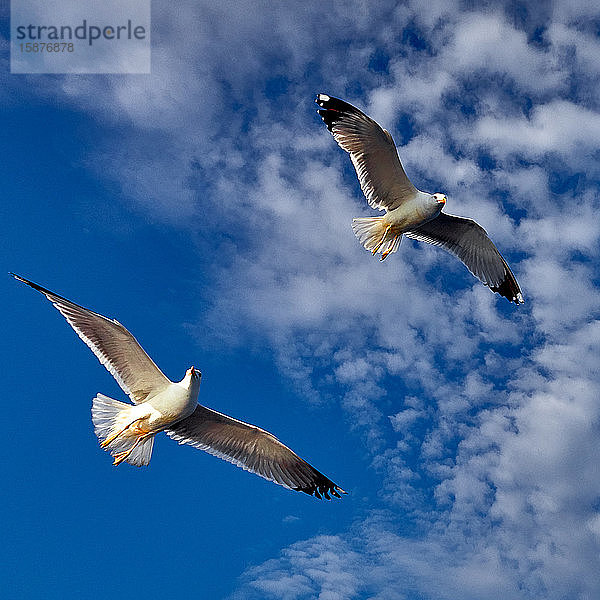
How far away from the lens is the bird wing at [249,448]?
10969 millimetres

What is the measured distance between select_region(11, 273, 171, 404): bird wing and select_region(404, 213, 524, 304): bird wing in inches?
214

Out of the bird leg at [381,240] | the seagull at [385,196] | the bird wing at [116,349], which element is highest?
the seagull at [385,196]

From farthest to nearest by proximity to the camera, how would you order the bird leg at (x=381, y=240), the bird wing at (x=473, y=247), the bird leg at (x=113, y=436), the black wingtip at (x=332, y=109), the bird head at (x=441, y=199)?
the bird wing at (x=473, y=247), the bird leg at (x=381, y=240), the bird head at (x=441, y=199), the black wingtip at (x=332, y=109), the bird leg at (x=113, y=436)

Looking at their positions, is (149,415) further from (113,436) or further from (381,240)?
(381,240)

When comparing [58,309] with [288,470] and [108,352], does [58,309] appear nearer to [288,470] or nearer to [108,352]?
[108,352]

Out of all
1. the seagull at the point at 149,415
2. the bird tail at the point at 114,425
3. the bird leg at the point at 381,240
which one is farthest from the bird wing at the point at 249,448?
the bird leg at the point at 381,240

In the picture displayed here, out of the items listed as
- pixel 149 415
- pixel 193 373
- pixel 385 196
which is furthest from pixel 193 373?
pixel 385 196

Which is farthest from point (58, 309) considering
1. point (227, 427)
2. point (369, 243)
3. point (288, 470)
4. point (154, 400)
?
point (369, 243)

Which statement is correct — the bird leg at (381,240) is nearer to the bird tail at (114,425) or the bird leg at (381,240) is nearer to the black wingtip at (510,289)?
the black wingtip at (510,289)

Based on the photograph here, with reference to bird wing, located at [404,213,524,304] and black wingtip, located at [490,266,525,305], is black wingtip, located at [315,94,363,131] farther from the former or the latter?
black wingtip, located at [490,266,525,305]

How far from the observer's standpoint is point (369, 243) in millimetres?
12125

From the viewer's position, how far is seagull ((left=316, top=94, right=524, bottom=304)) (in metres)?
11.5

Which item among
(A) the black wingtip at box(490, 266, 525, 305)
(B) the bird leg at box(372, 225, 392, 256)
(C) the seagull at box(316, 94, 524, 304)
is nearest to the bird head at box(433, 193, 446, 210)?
(C) the seagull at box(316, 94, 524, 304)

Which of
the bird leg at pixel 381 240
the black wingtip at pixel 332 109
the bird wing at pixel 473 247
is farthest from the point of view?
the bird wing at pixel 473 247
